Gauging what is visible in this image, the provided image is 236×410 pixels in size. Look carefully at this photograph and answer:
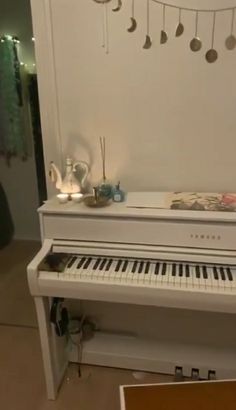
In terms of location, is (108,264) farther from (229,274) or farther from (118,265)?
(229,274)

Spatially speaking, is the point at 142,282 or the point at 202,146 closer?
the point at 142,282

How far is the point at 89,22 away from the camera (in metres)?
1.69

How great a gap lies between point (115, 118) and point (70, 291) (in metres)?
0.86

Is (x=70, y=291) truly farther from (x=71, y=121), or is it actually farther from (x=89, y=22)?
(x=89, y=22)

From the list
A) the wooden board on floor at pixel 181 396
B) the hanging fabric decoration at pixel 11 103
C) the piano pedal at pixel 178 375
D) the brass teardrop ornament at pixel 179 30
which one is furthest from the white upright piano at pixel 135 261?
the hanging fabric decoration at pixel 11 103

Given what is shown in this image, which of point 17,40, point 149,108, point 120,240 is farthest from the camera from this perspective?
point 17,40

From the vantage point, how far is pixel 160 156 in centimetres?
182

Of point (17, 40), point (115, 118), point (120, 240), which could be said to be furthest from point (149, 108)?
point (17, 40)

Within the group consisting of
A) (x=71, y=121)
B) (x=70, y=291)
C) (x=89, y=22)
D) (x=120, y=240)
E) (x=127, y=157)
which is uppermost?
(x=89, y=22)

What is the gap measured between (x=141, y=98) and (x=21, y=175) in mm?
2019

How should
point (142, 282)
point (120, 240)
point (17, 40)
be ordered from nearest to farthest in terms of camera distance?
1. point (142, 282)
2. point (120, 240)
3. point (17, 40)

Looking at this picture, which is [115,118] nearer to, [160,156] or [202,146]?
[160,156]

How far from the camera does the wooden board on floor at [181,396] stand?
4.22 ft

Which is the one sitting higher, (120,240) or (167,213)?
(167,213)
